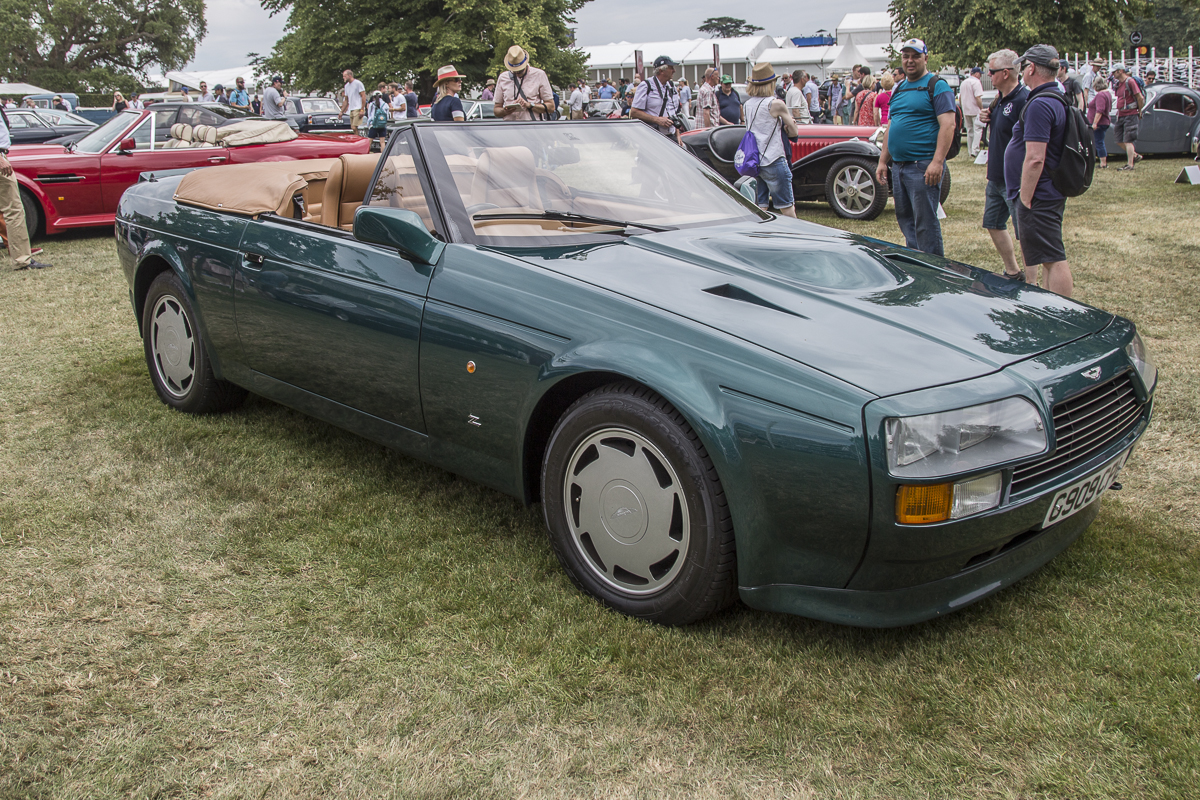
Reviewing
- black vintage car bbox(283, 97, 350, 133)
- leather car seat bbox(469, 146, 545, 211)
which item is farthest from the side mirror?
black vintage car bbox(283, 97, 350, 133)

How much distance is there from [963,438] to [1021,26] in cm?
4075

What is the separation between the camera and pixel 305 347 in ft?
11.2

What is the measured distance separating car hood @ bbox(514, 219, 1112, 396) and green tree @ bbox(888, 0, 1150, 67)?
3826 centimetres

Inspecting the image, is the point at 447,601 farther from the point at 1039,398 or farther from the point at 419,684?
the point at 1039,398

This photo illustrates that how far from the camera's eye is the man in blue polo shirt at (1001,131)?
6234 mm

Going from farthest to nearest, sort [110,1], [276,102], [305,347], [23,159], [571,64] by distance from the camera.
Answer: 1. [110,1]
2. [571,64]
3. [276,102]
4. [23,159]
5. [305,347]

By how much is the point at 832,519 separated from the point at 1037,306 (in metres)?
1.19

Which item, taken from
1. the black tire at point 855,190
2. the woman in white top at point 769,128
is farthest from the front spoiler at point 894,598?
the black tire at point 855,190

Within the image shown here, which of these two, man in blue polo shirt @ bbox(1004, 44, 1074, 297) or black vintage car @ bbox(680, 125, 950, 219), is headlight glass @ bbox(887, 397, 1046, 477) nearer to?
man in blue polo shirt @ bbox(1004, 44, 1074, 297)

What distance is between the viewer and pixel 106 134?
10.1 meters

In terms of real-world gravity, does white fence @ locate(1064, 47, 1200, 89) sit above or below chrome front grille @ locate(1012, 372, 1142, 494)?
above

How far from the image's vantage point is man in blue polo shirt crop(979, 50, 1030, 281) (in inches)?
245

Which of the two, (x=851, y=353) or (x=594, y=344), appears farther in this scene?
(x=594, y=344)

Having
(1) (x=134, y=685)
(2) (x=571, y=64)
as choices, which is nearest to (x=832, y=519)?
(1) (x=134, y=685)
